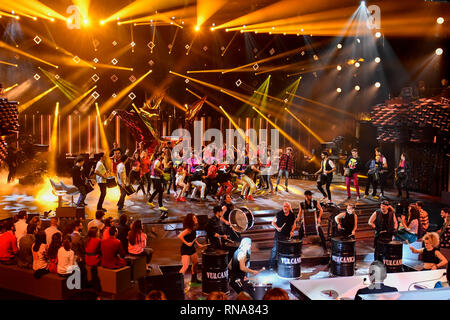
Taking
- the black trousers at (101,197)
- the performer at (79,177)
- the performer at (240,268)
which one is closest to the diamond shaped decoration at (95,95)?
the performer at (79,177)

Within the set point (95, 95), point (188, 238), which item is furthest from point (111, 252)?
point (95, 95)

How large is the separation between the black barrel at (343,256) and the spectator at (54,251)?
4.81 m

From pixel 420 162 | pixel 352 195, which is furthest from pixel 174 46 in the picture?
pixel 420 162

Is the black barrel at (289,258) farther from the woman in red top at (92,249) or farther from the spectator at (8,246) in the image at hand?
the spectator at (8,246)

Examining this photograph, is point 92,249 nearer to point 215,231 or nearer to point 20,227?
point 20,227

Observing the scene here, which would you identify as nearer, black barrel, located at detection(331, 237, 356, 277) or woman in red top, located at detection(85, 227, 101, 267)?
woman in red top, located at detection(85, 227, 101, 267)

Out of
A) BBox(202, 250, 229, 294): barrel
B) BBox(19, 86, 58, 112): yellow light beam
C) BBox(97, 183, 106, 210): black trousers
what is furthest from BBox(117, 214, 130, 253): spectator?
BBox(19, 86, 58, 112): yellow light beam

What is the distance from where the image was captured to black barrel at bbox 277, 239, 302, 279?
7.68 metres

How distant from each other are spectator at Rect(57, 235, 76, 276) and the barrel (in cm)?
207

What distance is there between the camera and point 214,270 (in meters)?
6.73

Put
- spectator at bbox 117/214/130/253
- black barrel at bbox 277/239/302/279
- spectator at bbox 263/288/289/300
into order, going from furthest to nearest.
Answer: black barrel at bbox 277/239/302/279
spectator at bbox 117/214/130/253
spectator at bbox 263/288/289/300

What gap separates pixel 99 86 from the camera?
17.9 m

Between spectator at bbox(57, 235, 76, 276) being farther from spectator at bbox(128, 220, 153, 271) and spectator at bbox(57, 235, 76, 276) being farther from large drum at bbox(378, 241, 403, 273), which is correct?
large drum at bbox(378, 241, 403, 273)
